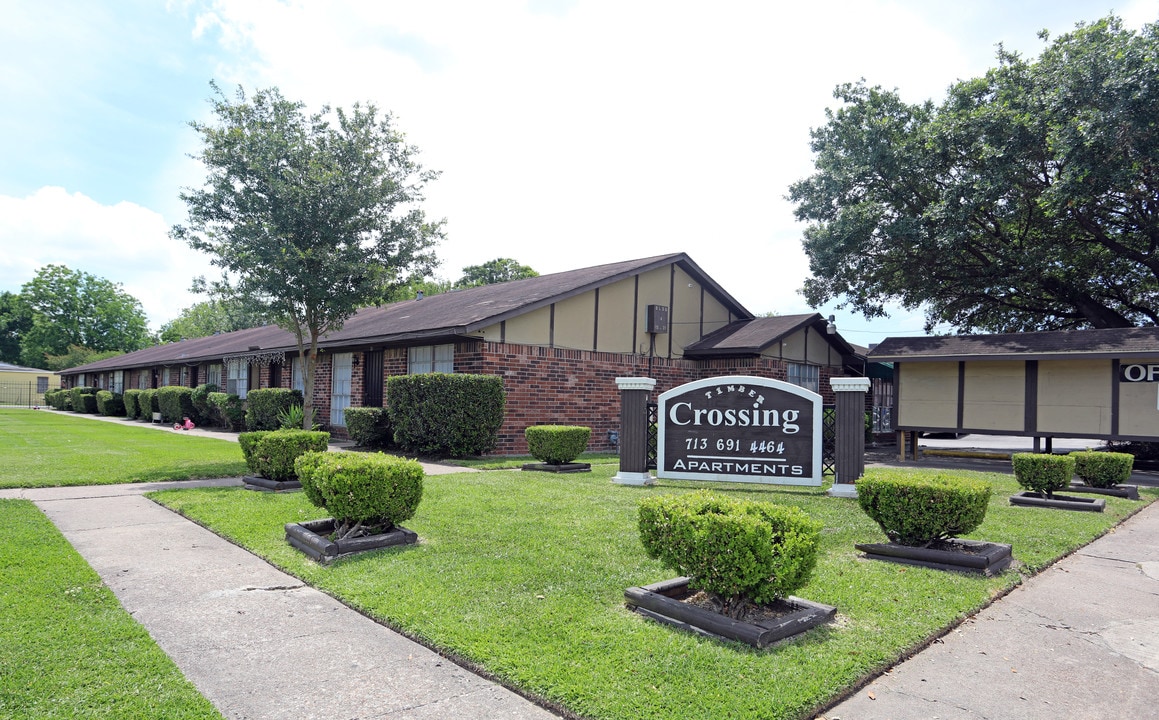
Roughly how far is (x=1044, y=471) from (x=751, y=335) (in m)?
9.76

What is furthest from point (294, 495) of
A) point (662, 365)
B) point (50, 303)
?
point (50, 303)

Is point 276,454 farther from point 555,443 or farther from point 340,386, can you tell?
point 340,386

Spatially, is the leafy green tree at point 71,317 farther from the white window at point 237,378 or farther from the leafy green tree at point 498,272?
the white window at point 237,378

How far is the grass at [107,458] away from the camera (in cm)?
1014

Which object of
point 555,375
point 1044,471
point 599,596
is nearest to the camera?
point 599,596

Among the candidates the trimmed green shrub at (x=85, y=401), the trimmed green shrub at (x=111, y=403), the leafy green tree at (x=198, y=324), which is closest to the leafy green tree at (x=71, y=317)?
the leafy green tree at (x=198, y=324)

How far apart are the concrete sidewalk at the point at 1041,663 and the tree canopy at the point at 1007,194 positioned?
52.0 feet

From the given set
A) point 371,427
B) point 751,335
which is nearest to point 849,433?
point 751,335

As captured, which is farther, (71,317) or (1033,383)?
(71,317)

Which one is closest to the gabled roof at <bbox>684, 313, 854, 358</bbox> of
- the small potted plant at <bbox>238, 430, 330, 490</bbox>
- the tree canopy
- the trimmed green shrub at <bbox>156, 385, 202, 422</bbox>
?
the tree canopy

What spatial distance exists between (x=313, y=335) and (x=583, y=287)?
6.36 metres

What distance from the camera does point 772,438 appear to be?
31.2 feet

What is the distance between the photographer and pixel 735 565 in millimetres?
4070

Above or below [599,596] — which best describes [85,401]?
below
